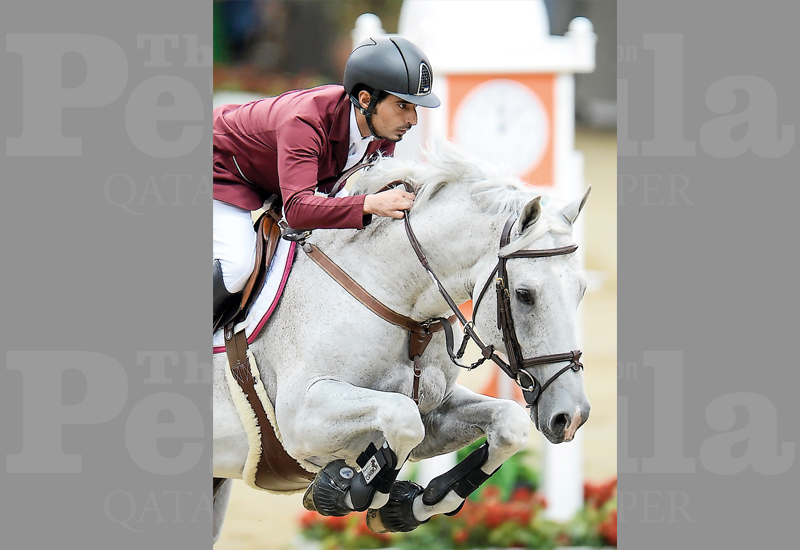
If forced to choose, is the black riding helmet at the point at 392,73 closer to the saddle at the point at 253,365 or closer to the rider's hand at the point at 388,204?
the rider's hand at the point at 388,204

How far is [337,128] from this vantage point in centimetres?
424

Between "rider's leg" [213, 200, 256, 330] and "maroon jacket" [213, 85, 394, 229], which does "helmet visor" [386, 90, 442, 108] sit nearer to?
"maroon jacket" [213, 85, 394, 229]

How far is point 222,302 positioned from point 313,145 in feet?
2.76

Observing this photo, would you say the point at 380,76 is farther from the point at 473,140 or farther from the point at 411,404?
the point at 473,140

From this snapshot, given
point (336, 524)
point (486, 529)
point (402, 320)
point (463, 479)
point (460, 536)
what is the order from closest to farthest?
point (402, 320) → point (463, 479) → point (460, 536) → point (486, 529) → point (336, 524)

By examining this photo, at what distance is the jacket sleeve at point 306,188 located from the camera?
13.0 ft

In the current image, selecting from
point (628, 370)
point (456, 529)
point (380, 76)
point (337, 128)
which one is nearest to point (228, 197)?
point (337, 128)

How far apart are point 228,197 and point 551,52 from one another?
449 cm

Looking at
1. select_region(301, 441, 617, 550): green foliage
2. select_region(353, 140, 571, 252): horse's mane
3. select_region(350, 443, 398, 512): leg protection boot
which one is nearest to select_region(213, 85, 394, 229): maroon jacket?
select_region(353, 140, 571, 252): horse's mane

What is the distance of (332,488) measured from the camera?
13.5 ft

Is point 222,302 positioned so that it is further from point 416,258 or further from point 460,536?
point 460,536

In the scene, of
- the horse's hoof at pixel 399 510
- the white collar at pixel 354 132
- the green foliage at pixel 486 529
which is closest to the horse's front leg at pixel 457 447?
the horse's hoof at pixel 399 510

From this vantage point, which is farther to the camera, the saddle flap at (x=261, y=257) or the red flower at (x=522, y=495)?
the red flower at (x=522, y=495)

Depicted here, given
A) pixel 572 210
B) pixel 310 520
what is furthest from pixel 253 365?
Result: pixel 310 520
